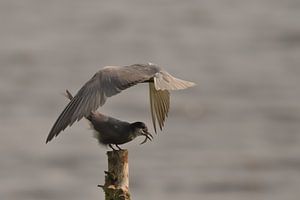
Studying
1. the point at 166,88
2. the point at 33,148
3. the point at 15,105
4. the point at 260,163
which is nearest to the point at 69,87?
the point at 15,105

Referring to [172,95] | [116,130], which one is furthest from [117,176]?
[172,95]

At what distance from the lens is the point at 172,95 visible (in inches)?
783

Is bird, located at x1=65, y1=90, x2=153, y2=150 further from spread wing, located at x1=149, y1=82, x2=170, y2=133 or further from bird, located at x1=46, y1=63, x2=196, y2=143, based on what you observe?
Answer: spread wing, located at x1=149, y1=82, x2=170, y2=133

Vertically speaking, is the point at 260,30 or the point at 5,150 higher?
the point at 260,30

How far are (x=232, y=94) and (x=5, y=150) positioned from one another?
5114 millimetres

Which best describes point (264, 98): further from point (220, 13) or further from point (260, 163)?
point (220, 13)

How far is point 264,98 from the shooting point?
69.1ft

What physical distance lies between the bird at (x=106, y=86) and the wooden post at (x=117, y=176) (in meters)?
0.33

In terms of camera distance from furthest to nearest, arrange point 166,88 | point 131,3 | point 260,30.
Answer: point 131,3, point 260,30, point 166,88

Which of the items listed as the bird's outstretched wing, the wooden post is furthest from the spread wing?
the wooden post

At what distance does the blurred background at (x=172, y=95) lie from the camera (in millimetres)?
17141

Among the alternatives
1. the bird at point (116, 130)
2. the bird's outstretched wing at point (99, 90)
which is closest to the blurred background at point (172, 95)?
the bird at point (116, 130)

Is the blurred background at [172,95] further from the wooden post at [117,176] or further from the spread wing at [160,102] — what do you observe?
the wooden post at [117,176]

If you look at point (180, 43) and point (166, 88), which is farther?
point (180, 43)
